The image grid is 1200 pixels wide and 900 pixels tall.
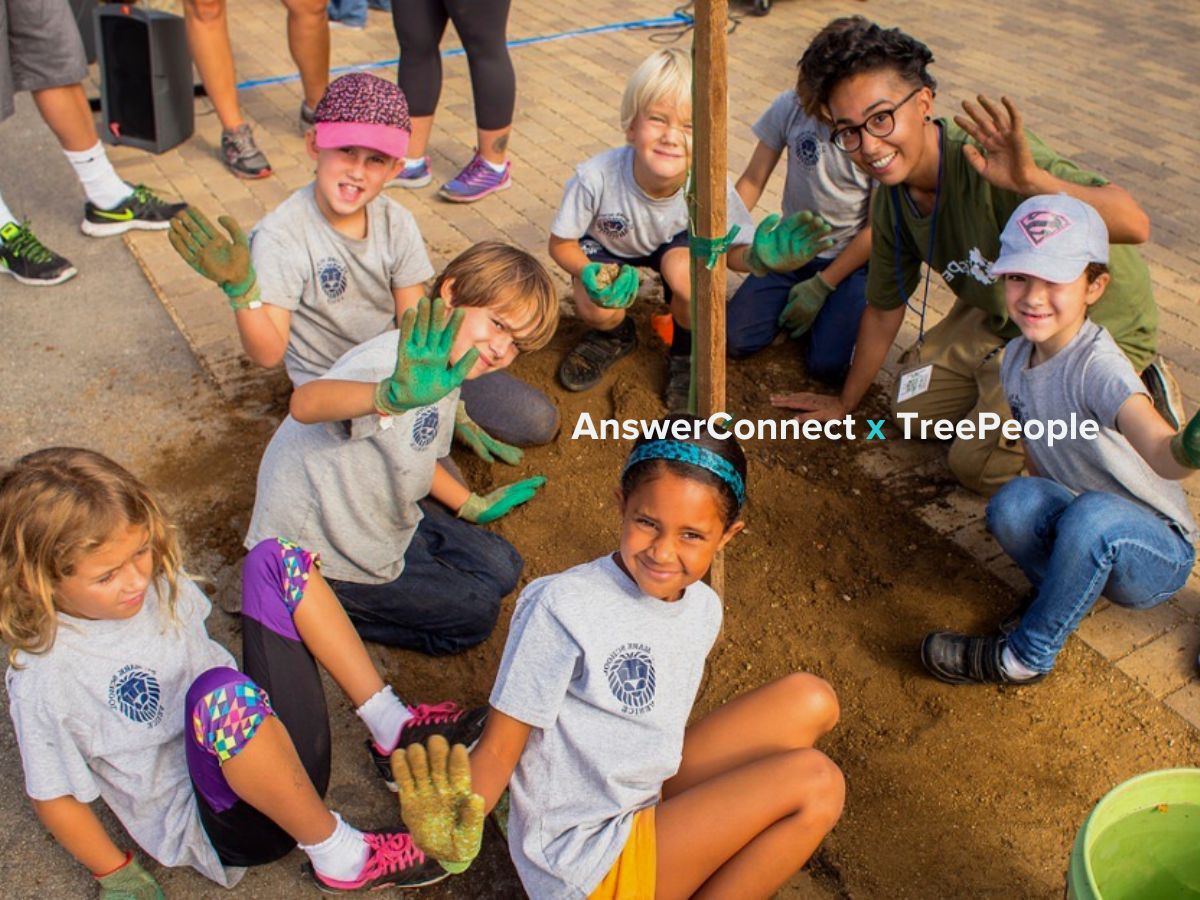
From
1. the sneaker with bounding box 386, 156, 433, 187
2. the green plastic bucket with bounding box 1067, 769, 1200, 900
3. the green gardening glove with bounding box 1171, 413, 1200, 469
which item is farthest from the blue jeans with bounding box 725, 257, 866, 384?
the green plastic bucket with bounding box 1067, 769, 1200, 900

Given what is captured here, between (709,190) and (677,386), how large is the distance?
147 cm

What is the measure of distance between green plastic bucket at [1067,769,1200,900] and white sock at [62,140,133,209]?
402cm

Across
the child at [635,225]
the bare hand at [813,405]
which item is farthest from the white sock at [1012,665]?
the child at [635,225]

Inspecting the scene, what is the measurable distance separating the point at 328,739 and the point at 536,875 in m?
0.53

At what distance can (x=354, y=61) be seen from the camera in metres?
5.97

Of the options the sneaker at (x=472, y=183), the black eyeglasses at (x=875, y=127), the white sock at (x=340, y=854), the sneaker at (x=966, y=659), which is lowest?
the sneaker at (x=472, y=183)

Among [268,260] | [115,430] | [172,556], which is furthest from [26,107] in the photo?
[172,556]

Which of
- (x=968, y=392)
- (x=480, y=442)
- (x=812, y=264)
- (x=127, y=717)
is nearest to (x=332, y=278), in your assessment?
(x=480, y=442)

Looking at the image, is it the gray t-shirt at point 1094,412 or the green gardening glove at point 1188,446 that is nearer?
the green gardening glove at point 1188,446

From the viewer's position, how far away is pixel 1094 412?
237cm

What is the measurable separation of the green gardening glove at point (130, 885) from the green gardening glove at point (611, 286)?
1.82 m

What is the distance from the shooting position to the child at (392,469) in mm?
2377

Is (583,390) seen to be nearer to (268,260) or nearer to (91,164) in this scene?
(268,260)

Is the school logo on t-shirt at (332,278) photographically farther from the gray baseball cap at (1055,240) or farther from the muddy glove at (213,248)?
the gray baseball cap at (1055,240)
